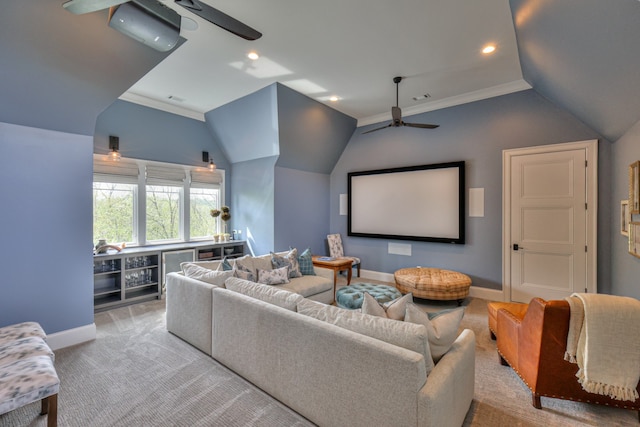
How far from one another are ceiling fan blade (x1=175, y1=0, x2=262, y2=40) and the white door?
411 cm

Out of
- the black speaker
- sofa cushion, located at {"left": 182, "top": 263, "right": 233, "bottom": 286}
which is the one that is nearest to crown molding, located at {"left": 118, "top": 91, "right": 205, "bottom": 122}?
the black speaker

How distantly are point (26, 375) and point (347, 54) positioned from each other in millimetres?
3905

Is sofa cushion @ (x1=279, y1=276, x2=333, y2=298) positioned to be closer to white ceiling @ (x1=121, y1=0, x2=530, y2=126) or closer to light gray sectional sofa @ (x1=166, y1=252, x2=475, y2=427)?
light gray sectional sofa @ (x1=166, y1=252, x2=475, y2=427)

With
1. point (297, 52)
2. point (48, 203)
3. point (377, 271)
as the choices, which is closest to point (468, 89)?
point (297, 52)

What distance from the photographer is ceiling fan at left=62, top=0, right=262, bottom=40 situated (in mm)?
1574

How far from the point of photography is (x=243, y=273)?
329 cm

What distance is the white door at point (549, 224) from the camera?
3.79 m

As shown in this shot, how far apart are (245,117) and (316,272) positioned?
2.94 m

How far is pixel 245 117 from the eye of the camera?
4.91 metres

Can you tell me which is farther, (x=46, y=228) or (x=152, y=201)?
(x=152, y=201)

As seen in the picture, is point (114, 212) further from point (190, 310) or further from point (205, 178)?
point (190, 310)

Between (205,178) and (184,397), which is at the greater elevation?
(205,178)

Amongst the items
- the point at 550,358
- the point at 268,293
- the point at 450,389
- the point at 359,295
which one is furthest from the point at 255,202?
the point at 550,358

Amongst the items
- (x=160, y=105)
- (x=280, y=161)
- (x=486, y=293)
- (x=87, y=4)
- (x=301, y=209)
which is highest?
(x=160, y=105)
